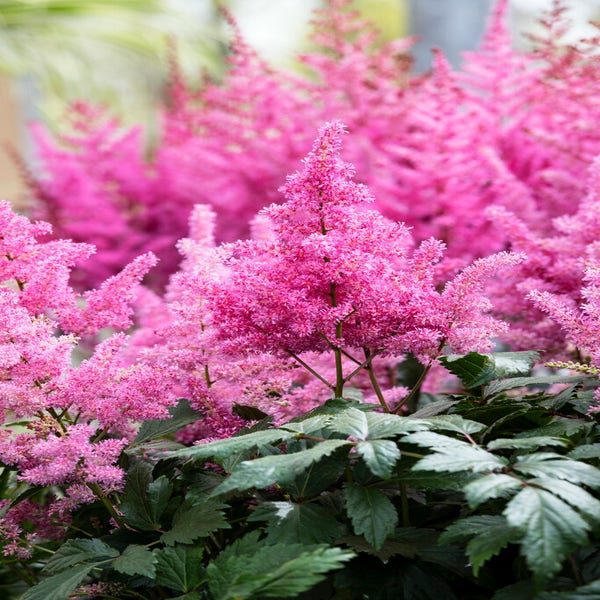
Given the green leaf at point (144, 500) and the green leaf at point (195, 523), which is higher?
the green leaf at point (144, 500)

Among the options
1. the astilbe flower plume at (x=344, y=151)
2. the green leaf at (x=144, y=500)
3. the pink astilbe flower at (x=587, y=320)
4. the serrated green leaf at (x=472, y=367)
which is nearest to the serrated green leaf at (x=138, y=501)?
the green leaf at (x=144, y=500)

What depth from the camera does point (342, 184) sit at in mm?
911

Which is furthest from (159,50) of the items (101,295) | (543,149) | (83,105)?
(101,295)

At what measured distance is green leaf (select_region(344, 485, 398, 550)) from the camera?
0.75 m

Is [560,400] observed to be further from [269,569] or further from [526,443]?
[269,569]

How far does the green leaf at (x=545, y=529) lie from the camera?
0.64m

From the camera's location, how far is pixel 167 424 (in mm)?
1018

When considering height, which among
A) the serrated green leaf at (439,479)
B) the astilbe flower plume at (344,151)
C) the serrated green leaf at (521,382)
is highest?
the astilbe flower plume at (344,151)

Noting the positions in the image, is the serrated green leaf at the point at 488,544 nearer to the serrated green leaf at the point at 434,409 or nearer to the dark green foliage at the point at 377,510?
the dark green foliage at the point at 377,510

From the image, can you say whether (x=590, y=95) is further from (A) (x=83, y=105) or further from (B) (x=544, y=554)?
(A) (x=83, y=105)

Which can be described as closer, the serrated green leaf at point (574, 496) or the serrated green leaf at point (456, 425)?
the serrated green leaf at point (574, 496)

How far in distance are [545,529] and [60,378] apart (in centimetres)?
54

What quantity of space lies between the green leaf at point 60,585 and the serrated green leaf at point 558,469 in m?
0.42

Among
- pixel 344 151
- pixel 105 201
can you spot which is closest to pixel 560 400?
pixel 344 151
